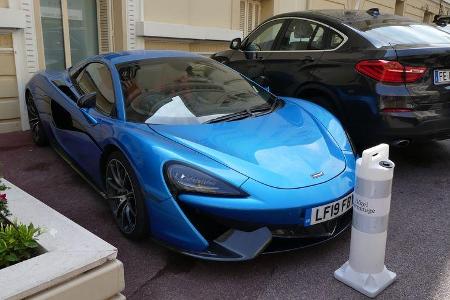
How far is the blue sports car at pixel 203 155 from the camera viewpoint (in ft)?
7.86

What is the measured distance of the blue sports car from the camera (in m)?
2.39

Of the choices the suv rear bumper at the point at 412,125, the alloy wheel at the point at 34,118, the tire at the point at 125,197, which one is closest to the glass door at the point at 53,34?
the alloy wheel at the point at 34,118

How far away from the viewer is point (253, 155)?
8.73 ft

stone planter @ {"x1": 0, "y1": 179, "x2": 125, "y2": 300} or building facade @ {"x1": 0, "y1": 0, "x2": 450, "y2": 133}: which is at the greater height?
building facade @ {"x1": 0, "y1": 0, "x2": 450, "y2": 133}

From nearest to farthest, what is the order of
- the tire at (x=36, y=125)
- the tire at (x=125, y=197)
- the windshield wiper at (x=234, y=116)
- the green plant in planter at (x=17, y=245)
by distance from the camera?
1. the green plant in planter at (x=17, y=245)
2. the tire at (x=125, y=197)
3. the windshield wiper at (x=234, y=116)
4. the tire at (x=36, y=125)

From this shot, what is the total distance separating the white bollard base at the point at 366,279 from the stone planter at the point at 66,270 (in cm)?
123

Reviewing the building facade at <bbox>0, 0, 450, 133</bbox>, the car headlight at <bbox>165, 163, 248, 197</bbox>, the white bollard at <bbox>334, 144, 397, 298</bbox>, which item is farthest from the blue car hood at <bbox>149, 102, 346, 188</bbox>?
the building facade at <bbox>0, 0, 450, 133</bbox>

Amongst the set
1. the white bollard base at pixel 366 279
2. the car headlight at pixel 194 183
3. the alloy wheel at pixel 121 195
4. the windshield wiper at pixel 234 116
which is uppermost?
the windshield wiper at pixel 234 116

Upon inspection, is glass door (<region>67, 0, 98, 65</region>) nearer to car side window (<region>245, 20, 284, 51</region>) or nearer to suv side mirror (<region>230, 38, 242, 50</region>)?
suv side mirror (<region>230, 38, 242, 50</region>)

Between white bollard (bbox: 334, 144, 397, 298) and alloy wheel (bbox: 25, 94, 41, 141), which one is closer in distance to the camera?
white bollard (bbox: 334, 144, 397, 298)

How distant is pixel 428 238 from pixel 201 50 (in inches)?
258

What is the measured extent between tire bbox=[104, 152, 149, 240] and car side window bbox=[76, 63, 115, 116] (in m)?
0.48

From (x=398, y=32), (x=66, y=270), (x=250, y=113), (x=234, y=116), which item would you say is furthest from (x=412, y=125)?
(x=66, y=270)

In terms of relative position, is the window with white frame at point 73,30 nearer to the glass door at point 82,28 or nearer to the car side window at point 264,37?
the glass door at point 82,28
